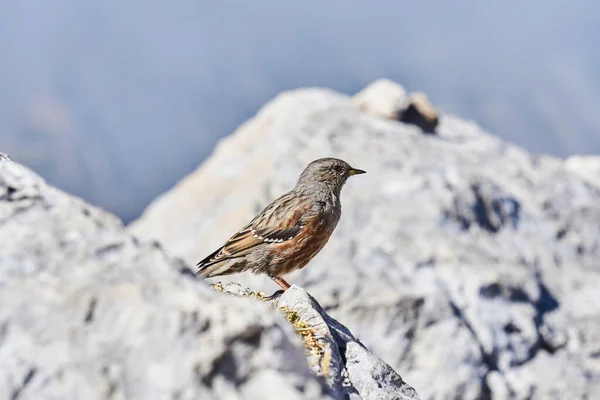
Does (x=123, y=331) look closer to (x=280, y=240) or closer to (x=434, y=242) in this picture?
(x=280, y=240)

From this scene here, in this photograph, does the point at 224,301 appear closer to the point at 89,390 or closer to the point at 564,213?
the point at 89,390

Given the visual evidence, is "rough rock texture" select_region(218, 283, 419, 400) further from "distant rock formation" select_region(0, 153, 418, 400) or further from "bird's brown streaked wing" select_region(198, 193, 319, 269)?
"bird's brown streaked wing" select_region(198, 193, 319, 269)

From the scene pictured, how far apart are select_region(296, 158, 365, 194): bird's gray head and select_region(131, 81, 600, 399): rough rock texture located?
3214 mm

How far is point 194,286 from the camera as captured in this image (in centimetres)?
341

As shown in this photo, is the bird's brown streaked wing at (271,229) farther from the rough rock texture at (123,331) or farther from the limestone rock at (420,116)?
the limestone rock at (420,116)

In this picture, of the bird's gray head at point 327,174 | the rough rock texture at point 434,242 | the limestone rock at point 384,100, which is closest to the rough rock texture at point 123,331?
the bird's gray head at point 327,174

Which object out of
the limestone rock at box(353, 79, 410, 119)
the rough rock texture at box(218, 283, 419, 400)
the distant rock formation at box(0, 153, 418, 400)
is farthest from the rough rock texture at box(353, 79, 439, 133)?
the distant rock formation at box(0, 153, 418, 400)

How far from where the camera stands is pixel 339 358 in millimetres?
4844

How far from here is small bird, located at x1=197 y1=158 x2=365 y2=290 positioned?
789 centimetres

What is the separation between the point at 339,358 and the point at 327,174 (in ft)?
14.0

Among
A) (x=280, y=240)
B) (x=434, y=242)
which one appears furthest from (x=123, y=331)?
(x=434, y=242)

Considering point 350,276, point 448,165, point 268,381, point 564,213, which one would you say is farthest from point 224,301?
point 564,213

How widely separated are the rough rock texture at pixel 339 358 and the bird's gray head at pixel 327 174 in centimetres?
304

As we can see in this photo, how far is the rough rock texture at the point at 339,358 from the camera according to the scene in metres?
4.55
